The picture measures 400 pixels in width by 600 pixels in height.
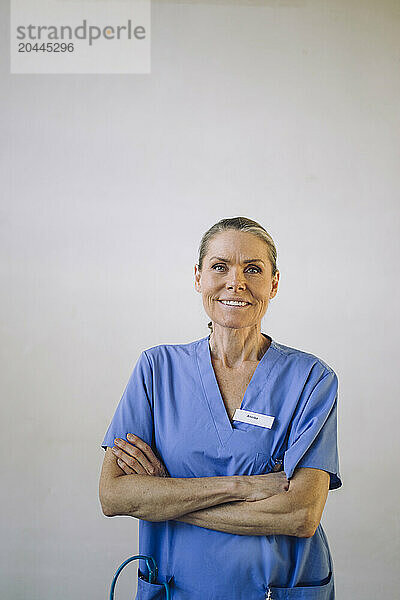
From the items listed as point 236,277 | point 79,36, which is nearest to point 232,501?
point 236,277

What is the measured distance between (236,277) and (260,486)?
0.55 metres

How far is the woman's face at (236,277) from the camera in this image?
1.91 m

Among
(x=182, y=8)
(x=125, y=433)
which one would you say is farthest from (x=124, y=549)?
(x=182, y=8)

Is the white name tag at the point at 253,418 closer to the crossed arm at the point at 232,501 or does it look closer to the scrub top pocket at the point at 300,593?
the crossed arm at the point at 232,501

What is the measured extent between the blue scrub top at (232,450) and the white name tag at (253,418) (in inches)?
0.4

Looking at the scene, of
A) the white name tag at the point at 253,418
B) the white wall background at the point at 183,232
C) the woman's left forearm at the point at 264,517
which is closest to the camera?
the woman's left forearm at the point at 264,517

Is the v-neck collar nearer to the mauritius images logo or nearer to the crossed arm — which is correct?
the crossed arm

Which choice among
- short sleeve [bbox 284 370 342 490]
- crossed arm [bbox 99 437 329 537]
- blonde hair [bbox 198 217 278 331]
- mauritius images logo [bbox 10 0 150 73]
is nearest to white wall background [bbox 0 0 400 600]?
mauritius images logo [bbox 10 0 150 73]

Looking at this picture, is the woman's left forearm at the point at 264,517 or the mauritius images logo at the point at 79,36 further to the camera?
the mauritius images logo at the point at 79,36

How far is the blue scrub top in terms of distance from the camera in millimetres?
1803

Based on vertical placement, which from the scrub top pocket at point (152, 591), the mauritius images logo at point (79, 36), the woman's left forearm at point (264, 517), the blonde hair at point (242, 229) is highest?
the mauritius images logo at point (79, 36)

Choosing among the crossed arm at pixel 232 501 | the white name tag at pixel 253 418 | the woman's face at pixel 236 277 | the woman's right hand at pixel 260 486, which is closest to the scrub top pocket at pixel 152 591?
the crossed arm at pixel 232 501

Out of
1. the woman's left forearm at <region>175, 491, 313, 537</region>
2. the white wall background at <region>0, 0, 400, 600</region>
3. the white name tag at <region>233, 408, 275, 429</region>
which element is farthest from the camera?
the white wall background at <region>0, 0, 400, 600</region>

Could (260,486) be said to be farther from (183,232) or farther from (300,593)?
(183,232)
